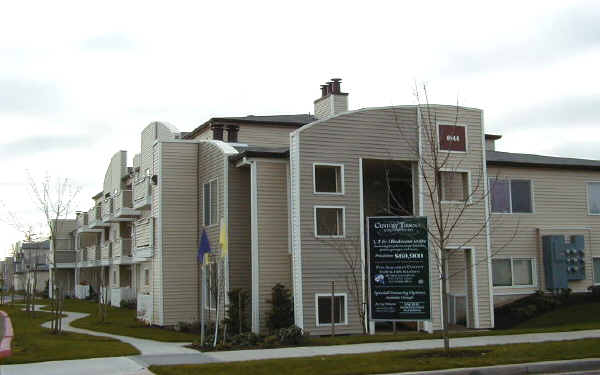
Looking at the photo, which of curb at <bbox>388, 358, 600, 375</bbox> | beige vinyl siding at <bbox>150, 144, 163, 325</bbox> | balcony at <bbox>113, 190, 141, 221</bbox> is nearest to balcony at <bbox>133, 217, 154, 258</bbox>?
beige vinyl siding at <bbox>150, 144, 163, 325</bbox>

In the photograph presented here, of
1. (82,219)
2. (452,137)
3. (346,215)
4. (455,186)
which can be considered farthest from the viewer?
(82,219)

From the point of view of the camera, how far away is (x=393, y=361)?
14281 millimetres

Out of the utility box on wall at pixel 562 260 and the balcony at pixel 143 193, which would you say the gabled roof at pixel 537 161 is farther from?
the balcony at pixel 143 193

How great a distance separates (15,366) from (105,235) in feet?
131

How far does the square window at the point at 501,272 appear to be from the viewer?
88.6ft

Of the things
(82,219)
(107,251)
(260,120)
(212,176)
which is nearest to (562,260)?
Answer: (212,176)

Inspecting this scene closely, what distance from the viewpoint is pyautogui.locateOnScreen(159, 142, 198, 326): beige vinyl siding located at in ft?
90.1

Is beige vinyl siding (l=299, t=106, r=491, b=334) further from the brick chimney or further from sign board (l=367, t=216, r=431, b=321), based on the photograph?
the brick chimney

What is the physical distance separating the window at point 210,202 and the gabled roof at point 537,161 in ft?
34.4

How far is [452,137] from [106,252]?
97.9 feet

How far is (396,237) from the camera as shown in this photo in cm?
2159

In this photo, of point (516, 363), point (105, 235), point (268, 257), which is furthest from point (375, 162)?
point (105, 235)

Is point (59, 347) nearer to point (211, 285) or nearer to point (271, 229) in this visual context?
point (211, 285)

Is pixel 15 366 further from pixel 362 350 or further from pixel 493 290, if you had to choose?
pixel 493 290
